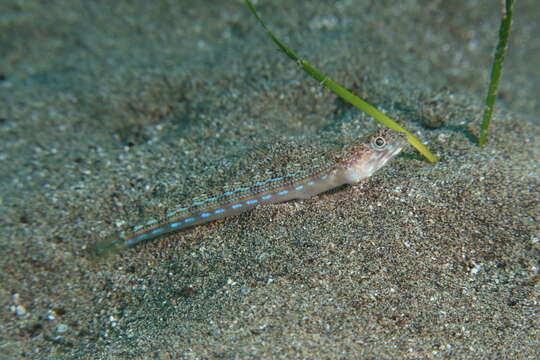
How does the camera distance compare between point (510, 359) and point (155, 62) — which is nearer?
point (510, 359)

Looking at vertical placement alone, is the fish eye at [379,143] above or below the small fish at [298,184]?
above

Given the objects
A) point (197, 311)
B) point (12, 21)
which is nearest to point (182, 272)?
point (197, 311)

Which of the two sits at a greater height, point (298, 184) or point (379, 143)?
point (379, 143)

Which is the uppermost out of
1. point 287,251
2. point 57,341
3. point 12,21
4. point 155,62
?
point 12,21

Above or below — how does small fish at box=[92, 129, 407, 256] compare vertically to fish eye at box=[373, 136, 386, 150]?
below

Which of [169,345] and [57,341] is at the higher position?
[169,345]

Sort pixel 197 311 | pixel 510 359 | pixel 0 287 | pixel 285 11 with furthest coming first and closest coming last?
pixel 285 11
pixel 0 287
pixel 197 311
pixel 510 359

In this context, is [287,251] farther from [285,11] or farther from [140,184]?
[285,11]

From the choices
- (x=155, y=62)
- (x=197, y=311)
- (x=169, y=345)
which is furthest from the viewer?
(x=155, y=62)
